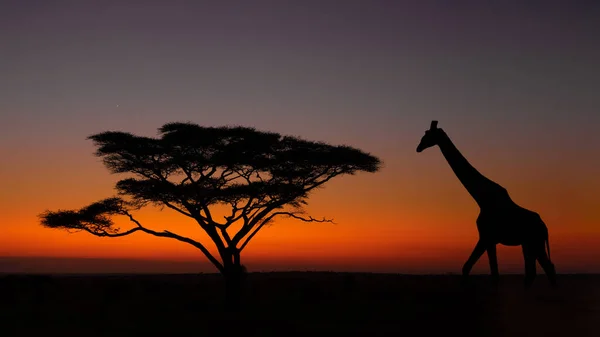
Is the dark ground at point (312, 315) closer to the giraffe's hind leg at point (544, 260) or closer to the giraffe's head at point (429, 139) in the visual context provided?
the giraffe's hind leg at point (544, 260)

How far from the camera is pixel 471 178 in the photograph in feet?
70.1

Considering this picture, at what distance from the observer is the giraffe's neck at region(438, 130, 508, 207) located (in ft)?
68.1

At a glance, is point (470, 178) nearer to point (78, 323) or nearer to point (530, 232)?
point (530, 232)

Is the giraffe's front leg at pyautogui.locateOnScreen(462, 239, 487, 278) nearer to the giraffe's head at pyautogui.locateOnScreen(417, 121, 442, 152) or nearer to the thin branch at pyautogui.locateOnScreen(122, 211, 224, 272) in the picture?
the giraffe's head at pyautogui.locateOnScreen(417, 121, 442, 152)

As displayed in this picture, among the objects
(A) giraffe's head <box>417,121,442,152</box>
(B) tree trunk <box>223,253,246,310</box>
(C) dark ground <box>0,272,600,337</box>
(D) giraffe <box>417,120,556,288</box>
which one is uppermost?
(A) giraffe's head <box>417,121,442,152</box>

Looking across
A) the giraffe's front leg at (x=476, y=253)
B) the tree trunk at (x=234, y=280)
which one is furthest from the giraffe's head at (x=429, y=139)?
the tree trunk at (x=234, y=280)

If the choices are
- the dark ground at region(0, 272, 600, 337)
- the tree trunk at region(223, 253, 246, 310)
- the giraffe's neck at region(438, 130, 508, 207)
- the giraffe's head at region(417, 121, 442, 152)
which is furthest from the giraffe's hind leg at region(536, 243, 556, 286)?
the tree trunk at region(223, 253, 246, 310)

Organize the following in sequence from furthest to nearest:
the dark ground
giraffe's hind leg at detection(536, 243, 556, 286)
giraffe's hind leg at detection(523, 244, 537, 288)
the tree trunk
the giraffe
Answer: the tree trunk < giraffe's hind leg at detection(536, 243, 556, 286) < giraffe's hind leg at detection(523, 244, 537, 288) < the giraffe < the dark ground

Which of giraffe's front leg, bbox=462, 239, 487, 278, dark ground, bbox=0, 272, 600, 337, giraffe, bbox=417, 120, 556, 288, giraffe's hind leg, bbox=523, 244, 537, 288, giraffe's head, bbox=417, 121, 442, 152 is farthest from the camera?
giraffe's head, bbox=417, 121, 442, 152

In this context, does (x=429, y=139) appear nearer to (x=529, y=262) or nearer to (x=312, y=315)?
(x=529, y=262)

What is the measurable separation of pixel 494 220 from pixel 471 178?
1.72m

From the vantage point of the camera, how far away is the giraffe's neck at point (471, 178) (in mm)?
20750

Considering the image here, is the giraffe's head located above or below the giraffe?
above

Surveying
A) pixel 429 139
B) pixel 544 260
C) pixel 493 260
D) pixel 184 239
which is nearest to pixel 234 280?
pixel 184 239
